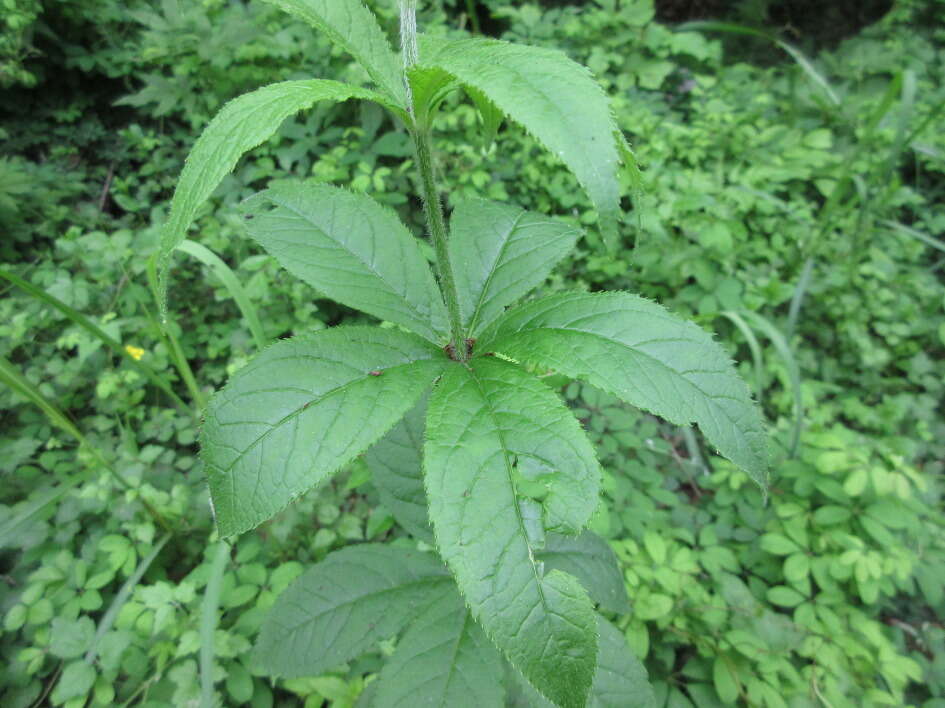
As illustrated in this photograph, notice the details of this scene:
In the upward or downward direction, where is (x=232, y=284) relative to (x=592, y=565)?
upward

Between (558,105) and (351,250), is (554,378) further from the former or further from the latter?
(558,105)

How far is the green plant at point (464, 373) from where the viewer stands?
63cm

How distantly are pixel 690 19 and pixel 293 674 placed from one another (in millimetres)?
6110

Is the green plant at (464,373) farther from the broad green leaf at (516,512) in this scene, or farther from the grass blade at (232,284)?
the grass blade at (232,284)

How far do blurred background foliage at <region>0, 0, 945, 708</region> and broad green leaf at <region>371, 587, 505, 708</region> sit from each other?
2.00ft

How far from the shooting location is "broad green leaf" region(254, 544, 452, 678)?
122cm

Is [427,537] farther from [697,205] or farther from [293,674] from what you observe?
[697,205]

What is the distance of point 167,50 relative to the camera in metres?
3.07

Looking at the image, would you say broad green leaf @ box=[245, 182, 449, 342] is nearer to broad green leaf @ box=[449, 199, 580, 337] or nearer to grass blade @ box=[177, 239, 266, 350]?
broad green leaf @ box=[449, 199, 580, 337]

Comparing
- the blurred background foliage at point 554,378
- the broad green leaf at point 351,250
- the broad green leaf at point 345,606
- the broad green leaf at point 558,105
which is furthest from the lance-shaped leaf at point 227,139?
the broad green leaf at point 345,606

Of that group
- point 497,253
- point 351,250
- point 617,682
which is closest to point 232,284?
point 351,250

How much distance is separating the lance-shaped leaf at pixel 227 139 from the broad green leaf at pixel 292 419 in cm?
21

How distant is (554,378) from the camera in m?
1.47

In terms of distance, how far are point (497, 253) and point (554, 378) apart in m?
0.48
